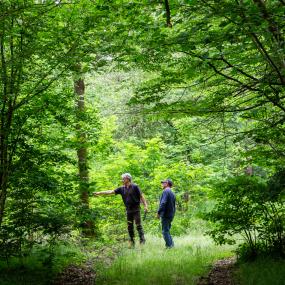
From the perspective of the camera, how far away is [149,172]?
1602 cm

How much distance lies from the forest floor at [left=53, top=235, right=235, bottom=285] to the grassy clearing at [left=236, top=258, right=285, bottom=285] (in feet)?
Answer: 0.83

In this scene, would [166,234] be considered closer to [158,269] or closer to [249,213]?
[158,269]

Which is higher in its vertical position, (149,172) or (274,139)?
(149,172)

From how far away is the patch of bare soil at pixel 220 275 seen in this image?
6.45 m

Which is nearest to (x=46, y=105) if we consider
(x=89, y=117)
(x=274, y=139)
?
(x=89, y=117)

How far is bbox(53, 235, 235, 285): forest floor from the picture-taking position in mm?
6773

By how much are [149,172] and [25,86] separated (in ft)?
31.2

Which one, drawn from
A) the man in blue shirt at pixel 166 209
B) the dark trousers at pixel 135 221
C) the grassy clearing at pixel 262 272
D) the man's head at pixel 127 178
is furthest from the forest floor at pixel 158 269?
the man's head at pixel 127 178

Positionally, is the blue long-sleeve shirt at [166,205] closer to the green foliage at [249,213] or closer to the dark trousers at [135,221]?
the dark trousers at [135,221]

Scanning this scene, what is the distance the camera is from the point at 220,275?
683 cm

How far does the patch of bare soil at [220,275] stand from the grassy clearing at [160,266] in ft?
0.55

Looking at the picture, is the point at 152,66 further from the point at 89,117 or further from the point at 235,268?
the point at 235,268

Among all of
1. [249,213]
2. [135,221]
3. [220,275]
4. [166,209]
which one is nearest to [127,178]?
[135,221]

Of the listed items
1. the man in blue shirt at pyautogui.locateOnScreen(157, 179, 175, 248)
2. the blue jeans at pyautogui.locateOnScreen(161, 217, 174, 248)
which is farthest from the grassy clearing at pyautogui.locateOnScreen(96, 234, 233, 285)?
the man in blue shirt at pyautogui.locateOnScreen(157, 179, 175, 248)
